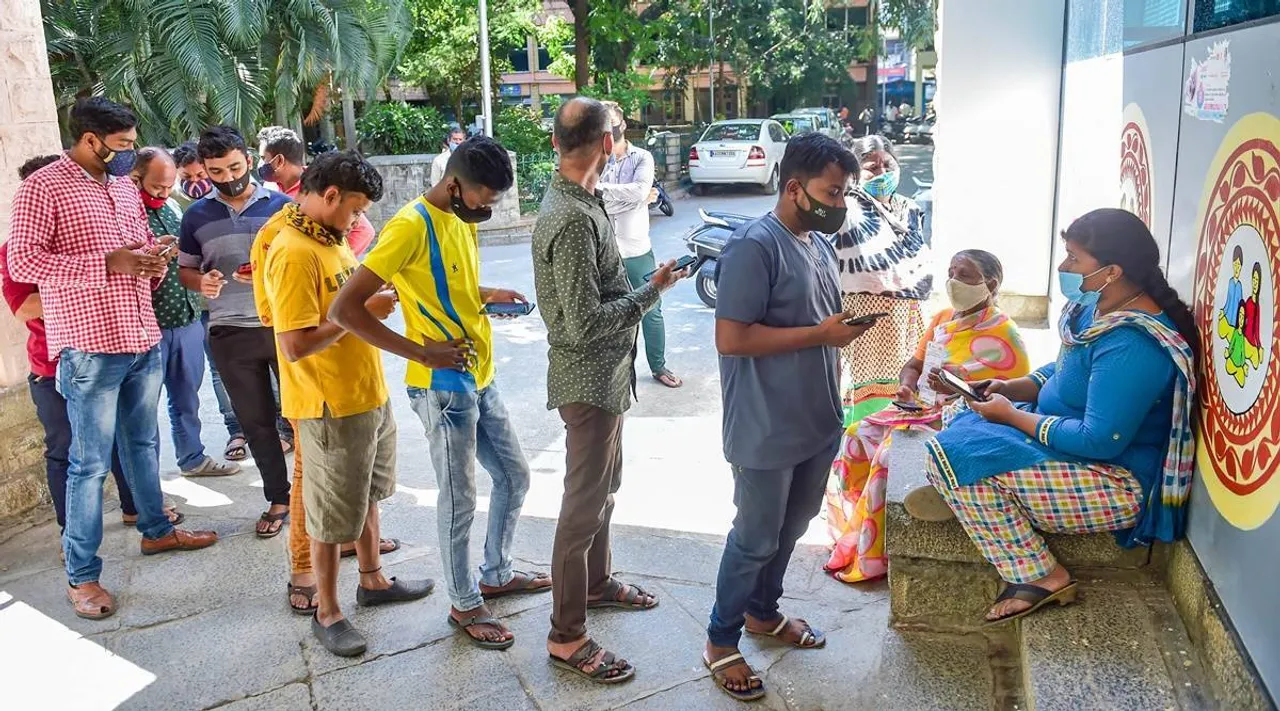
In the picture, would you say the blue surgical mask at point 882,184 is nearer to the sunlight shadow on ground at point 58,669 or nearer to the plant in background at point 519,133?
the sunlight shadow on ground at point 58,669

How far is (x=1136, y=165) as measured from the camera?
419 cm

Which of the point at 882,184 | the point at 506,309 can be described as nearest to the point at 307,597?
the point at 506,309

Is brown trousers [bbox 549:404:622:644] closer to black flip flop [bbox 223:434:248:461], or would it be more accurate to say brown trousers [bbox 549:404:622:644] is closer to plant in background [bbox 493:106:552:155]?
black flip flop [bbox 223:434:248:461]

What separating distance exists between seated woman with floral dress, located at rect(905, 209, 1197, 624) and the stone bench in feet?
0.32

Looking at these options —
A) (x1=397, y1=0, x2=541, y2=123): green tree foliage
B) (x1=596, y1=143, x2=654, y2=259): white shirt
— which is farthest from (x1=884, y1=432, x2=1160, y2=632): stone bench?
(x1=397, y1=0, x2=541, y2=123): green tree foliage

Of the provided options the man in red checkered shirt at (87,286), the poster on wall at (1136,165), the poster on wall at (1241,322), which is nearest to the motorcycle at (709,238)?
the poster on wall at (1136,165)

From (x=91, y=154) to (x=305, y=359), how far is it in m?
1.43

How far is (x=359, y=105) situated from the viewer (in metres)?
22.7

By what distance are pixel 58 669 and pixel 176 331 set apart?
6.32ft

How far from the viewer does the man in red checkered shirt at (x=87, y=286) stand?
3953 millimetres

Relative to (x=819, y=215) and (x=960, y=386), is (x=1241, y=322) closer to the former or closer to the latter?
(x=960, y=386)

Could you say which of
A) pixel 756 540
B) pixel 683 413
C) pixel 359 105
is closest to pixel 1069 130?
pixel 683 413

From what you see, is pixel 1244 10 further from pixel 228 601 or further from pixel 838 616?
pixel 228 601

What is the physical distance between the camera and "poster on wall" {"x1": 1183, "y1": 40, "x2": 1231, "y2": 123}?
2905 mm
